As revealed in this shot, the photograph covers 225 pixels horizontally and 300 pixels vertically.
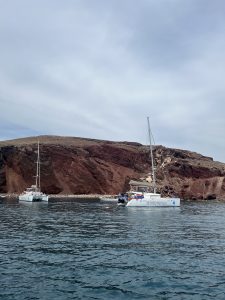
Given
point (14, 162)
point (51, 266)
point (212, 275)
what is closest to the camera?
point (212, 275)

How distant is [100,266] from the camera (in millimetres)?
24109

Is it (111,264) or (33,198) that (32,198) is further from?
(111,264)

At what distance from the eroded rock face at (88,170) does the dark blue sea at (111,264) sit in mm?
94988

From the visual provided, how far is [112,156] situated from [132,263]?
127 metres

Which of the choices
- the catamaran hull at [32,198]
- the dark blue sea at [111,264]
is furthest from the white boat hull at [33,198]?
the dark blue sea at [111,264]

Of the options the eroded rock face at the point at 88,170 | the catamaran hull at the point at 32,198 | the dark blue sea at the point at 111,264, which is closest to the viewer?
the dark blue sea at the point at 111,264

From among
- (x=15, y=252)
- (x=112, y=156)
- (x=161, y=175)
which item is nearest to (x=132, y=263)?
(x=15, y=252)

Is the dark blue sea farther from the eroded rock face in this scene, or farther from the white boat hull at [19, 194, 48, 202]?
the eroded rock face

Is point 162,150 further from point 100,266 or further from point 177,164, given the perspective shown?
point 100,266

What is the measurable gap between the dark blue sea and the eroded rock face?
312 feet

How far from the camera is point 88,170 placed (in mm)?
144000

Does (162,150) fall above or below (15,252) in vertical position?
above

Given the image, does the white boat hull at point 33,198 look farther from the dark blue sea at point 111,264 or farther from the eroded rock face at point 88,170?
the dark blue sea at point 111,264

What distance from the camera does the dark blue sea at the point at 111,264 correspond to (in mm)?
19078
